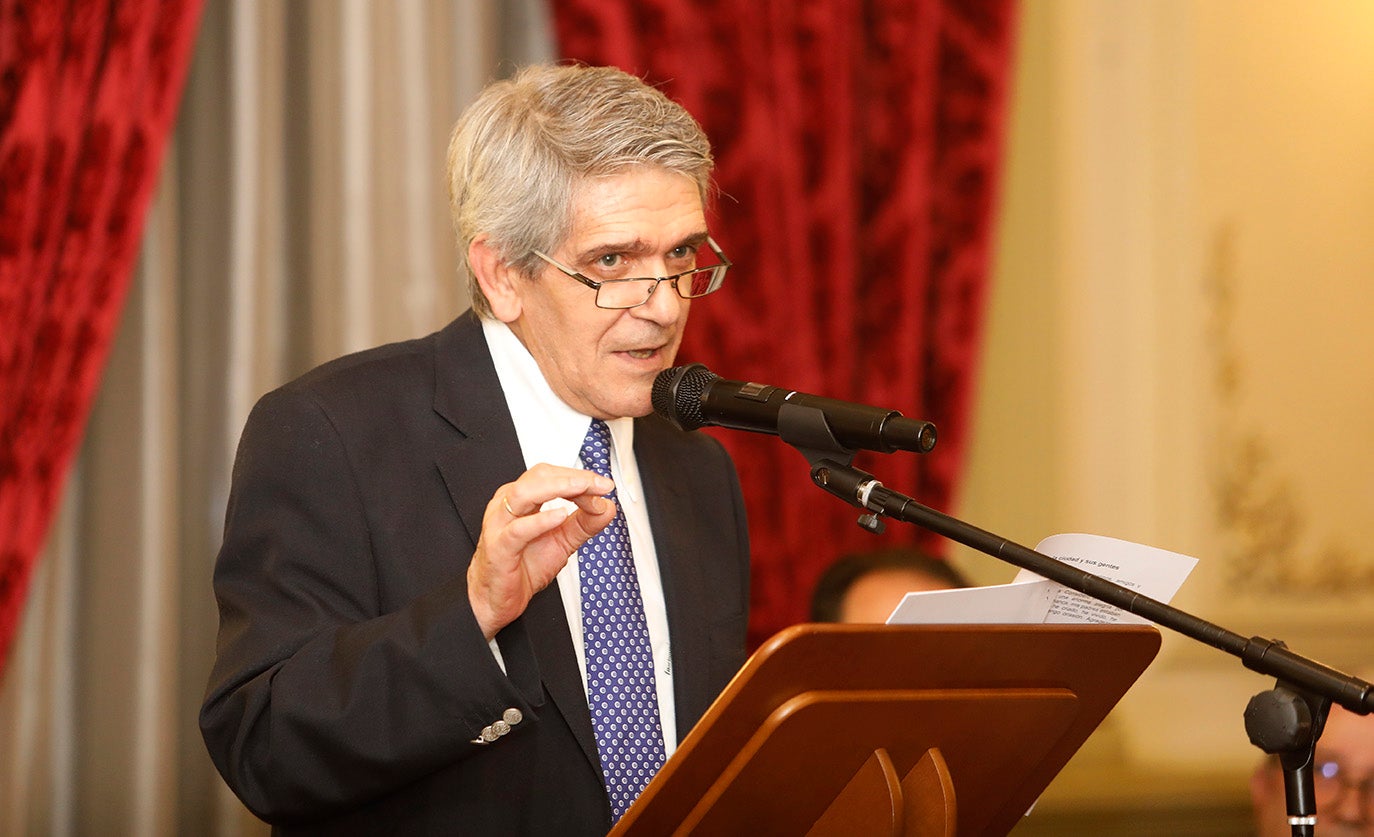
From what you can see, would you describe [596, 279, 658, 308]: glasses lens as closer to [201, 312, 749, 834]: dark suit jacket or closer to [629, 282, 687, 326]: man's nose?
[629, 282, 687, 326]: man's nose

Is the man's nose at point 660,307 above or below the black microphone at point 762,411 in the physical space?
above

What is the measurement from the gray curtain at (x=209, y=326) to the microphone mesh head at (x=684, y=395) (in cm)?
152

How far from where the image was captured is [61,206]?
9.27ft

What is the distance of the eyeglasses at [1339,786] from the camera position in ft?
8.54

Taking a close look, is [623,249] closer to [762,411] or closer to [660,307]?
[660,307]

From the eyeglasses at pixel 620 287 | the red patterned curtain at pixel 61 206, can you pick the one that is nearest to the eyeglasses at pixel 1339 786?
the eyeglasses at pixel 620 287

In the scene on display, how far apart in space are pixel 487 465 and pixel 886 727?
78 cm

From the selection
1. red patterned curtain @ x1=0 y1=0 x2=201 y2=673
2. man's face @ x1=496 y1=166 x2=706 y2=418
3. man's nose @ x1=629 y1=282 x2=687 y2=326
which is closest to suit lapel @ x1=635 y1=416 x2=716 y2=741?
man's face @ x1=496 y1=166 x2=706 y2=418

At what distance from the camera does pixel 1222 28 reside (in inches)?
153

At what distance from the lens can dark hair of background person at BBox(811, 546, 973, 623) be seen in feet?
9.82

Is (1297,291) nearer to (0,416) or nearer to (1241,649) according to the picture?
(1241,649)

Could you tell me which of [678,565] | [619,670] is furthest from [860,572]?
[619,670]

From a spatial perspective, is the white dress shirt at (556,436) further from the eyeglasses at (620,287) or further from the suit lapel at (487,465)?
the eyeglasses at (620,287)

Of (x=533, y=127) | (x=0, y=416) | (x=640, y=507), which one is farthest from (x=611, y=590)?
(x=0, y=416)
